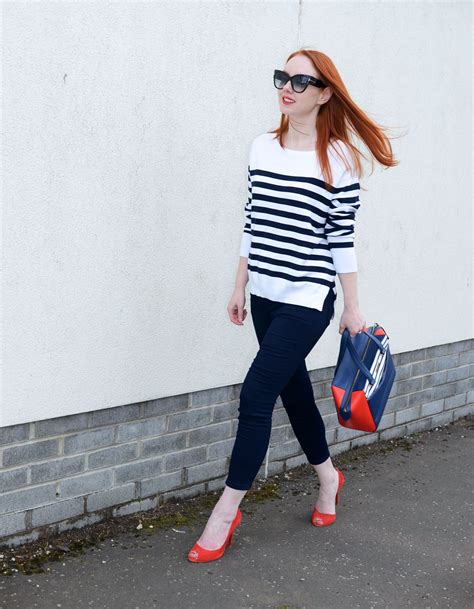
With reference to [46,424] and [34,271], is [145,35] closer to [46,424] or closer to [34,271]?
[34,271]

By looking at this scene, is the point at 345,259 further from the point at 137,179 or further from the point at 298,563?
the point at 298,563

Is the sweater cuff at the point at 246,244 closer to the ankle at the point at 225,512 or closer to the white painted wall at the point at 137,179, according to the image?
the white painted wall at the point at 137,179

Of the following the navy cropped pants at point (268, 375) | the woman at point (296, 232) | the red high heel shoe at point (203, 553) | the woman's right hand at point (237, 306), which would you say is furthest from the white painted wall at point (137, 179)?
the red high heel shoe at point (203, 553)

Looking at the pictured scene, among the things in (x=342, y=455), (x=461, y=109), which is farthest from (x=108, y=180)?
(x=461, y=109)

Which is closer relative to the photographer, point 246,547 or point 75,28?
point 75,28

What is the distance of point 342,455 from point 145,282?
1.88 m

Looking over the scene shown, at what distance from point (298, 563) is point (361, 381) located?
30.7 inches

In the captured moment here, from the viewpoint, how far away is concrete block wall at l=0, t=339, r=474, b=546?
139 inches

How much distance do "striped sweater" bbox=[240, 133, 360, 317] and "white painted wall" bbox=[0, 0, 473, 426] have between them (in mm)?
458

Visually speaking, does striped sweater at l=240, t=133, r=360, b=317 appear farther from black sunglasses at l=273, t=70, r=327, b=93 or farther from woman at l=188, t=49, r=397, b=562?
black sunglasses at l=273, t=70, r=327, b=93

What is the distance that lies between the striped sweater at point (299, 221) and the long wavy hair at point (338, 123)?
3 cm

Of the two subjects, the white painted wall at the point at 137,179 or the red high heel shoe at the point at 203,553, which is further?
the red high heel shoe at the point at 203,553

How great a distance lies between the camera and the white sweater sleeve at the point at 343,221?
11.4 feet

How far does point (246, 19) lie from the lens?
4074mm
